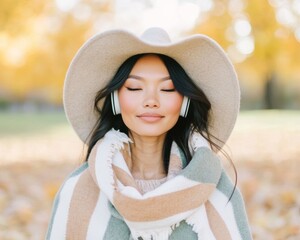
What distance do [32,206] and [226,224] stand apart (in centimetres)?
266

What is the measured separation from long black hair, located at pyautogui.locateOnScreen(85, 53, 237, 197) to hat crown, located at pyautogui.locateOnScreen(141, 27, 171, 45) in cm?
6

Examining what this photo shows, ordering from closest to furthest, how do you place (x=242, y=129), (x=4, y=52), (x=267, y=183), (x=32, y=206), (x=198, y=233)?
(x=198, y=233) < (x=32, y=206) < (x=267, y=183) < (x=4, y=52) < (x=242, y=129)

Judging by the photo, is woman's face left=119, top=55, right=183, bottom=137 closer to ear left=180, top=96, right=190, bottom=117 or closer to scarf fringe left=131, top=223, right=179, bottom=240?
ear left=180, top=96, right=190, bottom=117

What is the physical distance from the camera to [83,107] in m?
2.41

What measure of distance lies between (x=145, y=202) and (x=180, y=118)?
1.78 ft

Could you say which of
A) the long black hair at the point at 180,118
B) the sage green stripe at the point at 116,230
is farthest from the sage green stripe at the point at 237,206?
the sage green stripe at the point at 116,230

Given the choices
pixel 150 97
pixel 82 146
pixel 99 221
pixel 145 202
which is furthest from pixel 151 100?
pixel 82 146

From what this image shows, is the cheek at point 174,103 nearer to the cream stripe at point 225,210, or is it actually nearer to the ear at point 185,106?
the ear at point 185,106

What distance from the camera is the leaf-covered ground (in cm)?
393

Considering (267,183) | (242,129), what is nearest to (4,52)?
(242,129)

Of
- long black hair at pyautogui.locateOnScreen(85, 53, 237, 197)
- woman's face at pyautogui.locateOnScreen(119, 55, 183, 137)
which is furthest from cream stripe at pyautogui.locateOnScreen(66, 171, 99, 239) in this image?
woman's face at pyautogui.locateOnScreen(119, 55, 183, 137)

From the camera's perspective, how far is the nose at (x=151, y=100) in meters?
2.18

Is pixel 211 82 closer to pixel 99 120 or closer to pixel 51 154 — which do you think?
pixel 99 120

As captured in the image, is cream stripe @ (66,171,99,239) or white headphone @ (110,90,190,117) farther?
white headphone @ (110,90,190,117)
